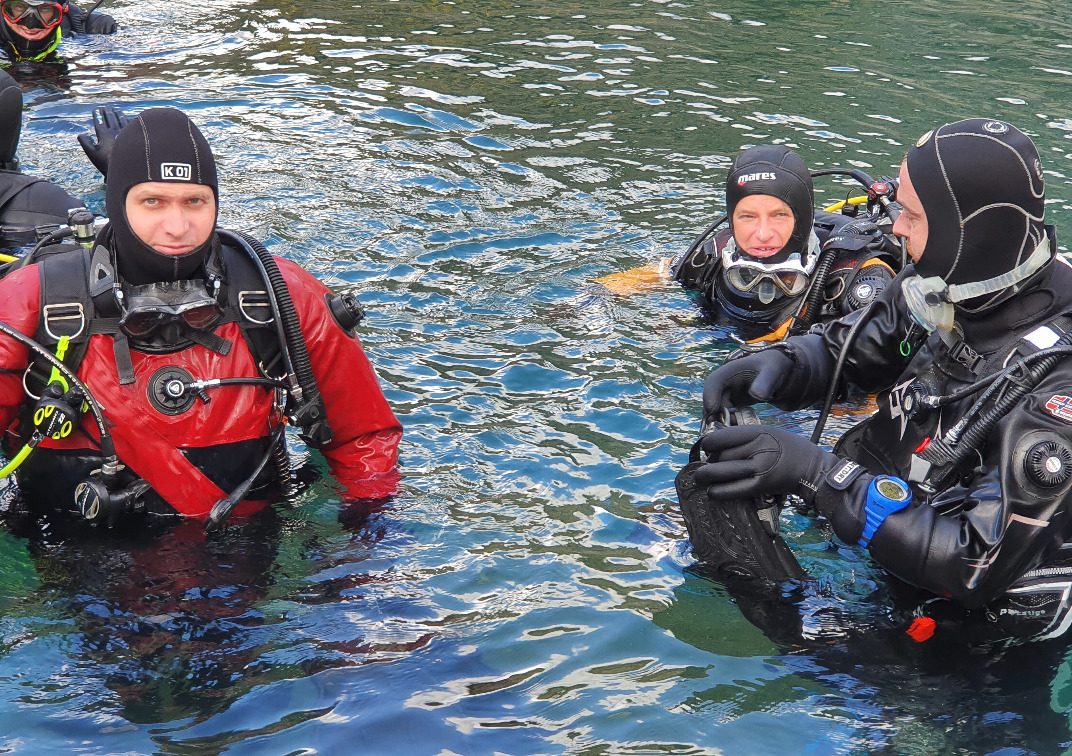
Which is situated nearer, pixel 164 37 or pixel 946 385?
pixel 946 385

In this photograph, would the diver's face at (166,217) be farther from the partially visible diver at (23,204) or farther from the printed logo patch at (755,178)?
the printed logo patch at (755,178)

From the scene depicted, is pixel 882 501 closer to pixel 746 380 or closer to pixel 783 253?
pixel 746 380

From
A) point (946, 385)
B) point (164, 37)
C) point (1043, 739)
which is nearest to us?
point (1043, 739)

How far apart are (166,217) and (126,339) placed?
416 millimetres

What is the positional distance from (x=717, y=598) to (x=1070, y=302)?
59.6 inches

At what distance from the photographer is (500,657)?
12.2 ft

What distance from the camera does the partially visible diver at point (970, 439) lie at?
321cm

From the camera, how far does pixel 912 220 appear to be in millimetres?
3600

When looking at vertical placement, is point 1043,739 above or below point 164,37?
below

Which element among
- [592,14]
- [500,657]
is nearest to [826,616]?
[500,657]

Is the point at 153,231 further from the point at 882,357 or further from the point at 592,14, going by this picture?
the point at 592,14

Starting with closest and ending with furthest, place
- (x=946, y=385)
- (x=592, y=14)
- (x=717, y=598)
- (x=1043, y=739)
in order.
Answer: (x=1043, y=739) → (x=946, y=385) → (x=717, y=598) → (x=592, y=14)

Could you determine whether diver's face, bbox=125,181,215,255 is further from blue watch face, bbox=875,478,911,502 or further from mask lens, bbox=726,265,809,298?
mask lens, bbox=726,265,809,298

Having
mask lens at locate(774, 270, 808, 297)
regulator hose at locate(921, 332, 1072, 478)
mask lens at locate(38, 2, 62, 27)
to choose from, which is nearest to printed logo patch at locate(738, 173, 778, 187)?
mask lens at locate(774, 270, 808, 297)
